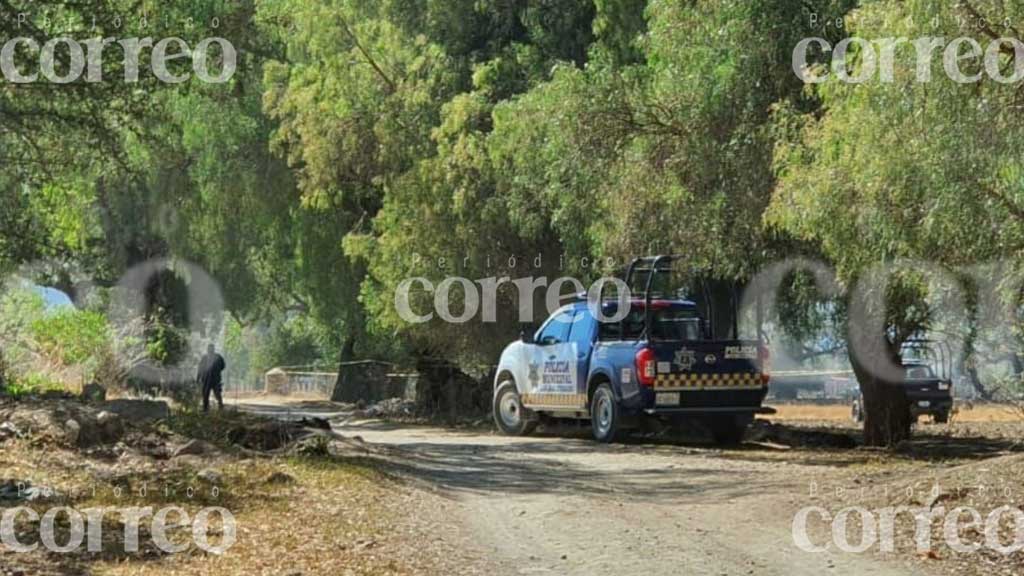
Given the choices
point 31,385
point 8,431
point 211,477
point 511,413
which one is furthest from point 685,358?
point 31,385

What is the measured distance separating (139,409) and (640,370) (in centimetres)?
696

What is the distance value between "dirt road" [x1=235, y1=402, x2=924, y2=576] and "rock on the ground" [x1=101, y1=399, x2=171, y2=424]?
3.32m

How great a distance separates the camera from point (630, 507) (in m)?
12.4

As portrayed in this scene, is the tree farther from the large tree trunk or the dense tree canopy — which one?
the large tree trunk

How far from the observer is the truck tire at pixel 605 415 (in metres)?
20.3

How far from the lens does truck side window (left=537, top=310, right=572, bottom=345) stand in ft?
72.5

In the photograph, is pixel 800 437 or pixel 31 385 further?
pixel 31 385

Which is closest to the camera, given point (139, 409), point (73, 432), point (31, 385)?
point (73, 432)

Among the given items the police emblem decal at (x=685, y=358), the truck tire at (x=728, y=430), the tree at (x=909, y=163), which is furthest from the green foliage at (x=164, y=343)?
the tree at (x=909, y=163)

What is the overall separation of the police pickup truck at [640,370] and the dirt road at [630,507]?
2.16ft

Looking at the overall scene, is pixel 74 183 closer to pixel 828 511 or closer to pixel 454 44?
pixel 454 44

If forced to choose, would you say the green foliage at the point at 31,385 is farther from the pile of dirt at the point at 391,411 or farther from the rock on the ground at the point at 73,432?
the pile of dirt at the point at 391,411

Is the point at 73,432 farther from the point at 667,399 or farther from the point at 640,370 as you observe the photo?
the point at 667,399

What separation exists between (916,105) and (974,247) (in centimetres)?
135
